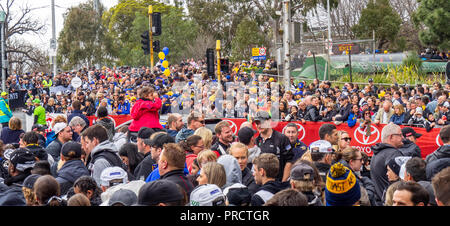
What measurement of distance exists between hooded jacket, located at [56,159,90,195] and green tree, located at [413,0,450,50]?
23.5 metres

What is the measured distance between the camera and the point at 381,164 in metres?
6.56

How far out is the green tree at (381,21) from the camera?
141ft

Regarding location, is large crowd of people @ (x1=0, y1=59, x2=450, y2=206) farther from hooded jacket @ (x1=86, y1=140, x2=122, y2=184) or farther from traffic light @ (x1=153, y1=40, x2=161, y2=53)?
traffic light @ (x1=153, y1=40, x2=161, y2=53)

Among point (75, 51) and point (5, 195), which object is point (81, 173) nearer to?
point (5, 195)

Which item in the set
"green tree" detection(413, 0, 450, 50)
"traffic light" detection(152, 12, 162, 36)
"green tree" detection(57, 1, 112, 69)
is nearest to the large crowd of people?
"traffic light" detection(152, 12, 162, 36)

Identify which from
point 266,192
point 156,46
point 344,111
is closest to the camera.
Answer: point 266,192

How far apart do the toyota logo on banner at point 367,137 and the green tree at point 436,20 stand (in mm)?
16163

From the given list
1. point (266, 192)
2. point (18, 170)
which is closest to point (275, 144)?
point (266, 192)

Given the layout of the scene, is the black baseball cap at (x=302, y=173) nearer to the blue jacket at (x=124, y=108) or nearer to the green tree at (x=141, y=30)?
the blue jacket at (x=124, y=108)

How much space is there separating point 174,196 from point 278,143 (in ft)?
12.5

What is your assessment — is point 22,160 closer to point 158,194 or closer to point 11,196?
point 11,196

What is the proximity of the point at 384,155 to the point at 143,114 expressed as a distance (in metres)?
4.58

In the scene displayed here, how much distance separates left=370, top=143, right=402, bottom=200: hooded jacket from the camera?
6505 millimetres
